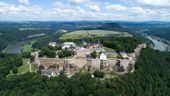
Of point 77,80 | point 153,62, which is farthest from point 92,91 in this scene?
point 153,62

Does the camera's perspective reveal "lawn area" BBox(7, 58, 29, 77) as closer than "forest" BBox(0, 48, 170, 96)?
No

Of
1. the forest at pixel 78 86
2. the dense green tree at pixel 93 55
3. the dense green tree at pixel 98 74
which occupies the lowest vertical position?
the forest at pixel 78 86

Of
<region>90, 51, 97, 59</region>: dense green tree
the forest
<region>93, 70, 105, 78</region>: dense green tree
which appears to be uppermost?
<region>90, 51, 97, 59</region>: dense green tree

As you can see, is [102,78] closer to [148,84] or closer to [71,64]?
[71,64]

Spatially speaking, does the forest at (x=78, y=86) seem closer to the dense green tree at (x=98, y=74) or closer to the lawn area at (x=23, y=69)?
the dense green tree at (x=98, y=74)

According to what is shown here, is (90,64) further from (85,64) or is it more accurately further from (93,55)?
(93,55)

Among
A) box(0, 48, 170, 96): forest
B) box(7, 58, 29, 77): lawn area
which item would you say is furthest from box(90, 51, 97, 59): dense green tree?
box(7, 58, 29, 77): lawn area

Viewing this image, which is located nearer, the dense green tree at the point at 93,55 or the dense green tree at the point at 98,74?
the dense green tree at the point at 98,74

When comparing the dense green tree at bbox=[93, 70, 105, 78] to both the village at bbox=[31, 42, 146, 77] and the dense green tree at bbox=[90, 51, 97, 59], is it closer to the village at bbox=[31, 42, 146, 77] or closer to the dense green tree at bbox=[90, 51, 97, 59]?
the village at bbox=[31, 42, 146, 77]

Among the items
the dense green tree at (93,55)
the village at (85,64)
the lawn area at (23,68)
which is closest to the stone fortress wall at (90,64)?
the village at (85,64)

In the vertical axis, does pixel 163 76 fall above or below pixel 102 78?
below

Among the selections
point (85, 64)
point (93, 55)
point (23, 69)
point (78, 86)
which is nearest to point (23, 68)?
point (23, 69)
